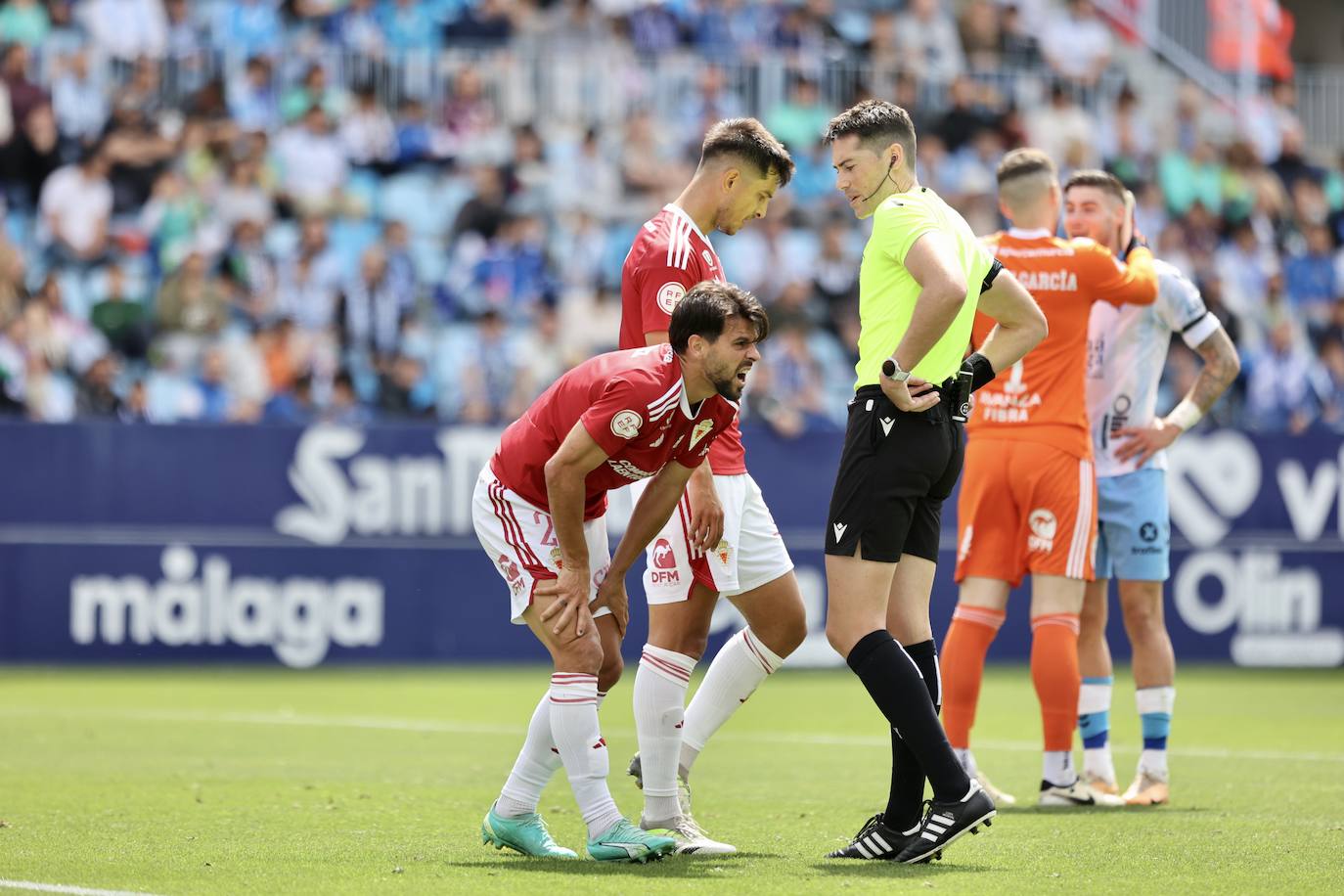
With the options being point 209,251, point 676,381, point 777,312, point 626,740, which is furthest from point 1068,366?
point 209,251

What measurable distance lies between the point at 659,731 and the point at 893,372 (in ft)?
5.20

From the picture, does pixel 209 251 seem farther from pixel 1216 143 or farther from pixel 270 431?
pixel 1216 143

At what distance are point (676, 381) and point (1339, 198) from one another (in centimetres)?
1826

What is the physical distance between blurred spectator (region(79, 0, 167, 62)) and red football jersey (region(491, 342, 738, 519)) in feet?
46.9

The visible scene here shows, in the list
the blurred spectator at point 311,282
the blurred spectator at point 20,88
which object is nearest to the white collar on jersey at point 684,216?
the blurred spectator at point 311,282

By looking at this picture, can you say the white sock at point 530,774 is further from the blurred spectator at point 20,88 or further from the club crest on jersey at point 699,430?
the blurred spectator at point 20,88

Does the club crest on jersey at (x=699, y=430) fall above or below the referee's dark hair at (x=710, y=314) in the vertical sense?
below

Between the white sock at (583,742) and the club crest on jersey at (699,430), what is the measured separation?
840 millimetres

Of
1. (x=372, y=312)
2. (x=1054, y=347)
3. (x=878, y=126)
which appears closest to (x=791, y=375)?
(x=372, y=312)

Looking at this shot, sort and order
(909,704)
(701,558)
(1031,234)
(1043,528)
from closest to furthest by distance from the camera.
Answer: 1. (909,704)
2. (701,558)
3. (1043,528)
4. (1031,234)

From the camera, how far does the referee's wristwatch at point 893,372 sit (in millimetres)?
6336

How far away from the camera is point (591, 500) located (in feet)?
21.8

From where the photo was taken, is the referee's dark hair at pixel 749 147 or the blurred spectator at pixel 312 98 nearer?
the referee's dark hair at pixel 749 147

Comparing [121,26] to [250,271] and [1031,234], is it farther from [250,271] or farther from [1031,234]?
[1031,234]
